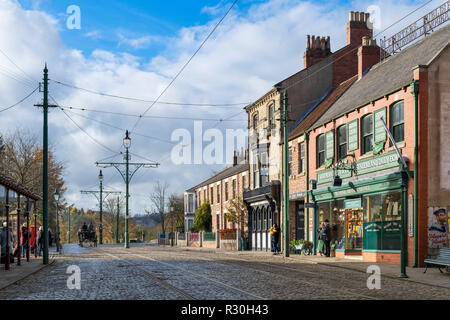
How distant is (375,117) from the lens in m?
24.6

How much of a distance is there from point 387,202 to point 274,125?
48.4 ft

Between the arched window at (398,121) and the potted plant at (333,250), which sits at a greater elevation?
the arched window at (398,121)

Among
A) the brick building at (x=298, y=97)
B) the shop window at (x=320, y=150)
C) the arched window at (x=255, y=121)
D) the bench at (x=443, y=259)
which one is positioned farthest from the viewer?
the arched window at (x=255, y=121)

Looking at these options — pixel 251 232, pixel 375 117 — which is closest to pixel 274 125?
pixel 251 232

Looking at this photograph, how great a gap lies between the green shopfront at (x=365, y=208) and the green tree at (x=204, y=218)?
24.8m

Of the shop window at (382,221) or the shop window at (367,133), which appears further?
the shop window at (367,133)

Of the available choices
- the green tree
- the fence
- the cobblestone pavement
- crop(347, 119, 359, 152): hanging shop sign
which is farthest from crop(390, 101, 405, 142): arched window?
the green tree

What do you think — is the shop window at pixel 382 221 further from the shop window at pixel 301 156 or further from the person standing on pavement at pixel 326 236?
the shop window at pixel 301 156

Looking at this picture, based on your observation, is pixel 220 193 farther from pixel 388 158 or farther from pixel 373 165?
pixel 388 158

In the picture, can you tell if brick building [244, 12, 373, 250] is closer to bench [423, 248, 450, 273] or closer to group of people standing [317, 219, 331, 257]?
group of people standing [317, 219, 331, 257]

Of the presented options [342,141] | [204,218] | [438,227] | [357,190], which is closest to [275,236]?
[342,141]

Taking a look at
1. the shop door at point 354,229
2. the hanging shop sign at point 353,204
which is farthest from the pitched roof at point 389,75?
the shop door at point 354,229

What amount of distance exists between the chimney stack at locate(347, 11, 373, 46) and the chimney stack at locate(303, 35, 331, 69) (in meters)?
2.32

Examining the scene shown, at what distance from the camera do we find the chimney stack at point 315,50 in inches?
1515
